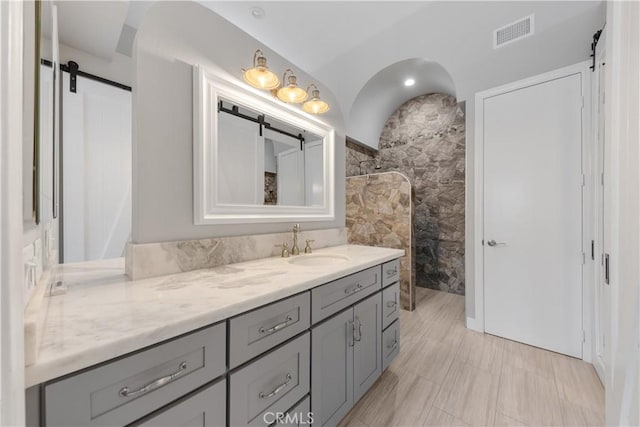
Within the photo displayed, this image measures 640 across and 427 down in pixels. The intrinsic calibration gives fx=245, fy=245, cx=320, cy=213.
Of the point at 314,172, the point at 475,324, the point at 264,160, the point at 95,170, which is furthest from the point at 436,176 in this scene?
the point at 95,170

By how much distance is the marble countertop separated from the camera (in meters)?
0.56

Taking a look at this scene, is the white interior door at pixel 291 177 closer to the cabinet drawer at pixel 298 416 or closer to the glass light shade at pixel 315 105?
the glass light shade at pixel 315 105

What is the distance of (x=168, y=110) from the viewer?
4.05ft

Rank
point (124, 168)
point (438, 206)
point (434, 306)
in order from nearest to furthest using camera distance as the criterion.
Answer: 1. point (124, 168)
2. point (434, 306)
3. point (438, 206)

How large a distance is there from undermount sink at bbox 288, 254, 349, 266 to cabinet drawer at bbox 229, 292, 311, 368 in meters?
0.58

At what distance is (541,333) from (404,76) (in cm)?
323

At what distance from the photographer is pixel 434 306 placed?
3.22m

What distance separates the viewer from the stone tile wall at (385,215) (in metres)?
3.14

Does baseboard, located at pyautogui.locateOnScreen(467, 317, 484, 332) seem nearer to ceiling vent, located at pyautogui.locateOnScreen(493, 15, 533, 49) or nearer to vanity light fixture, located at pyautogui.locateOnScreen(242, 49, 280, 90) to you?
ceiling vent, located at pyautogui.locateOnScreen(493, 15, 533, 49)

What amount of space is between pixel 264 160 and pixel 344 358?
1368mm

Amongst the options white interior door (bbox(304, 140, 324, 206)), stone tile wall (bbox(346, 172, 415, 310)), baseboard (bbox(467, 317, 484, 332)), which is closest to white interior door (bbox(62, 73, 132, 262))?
white interior door (bbox(304, 140, 324, 206))

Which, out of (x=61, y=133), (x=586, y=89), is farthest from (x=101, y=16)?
(x=586, y=89)
